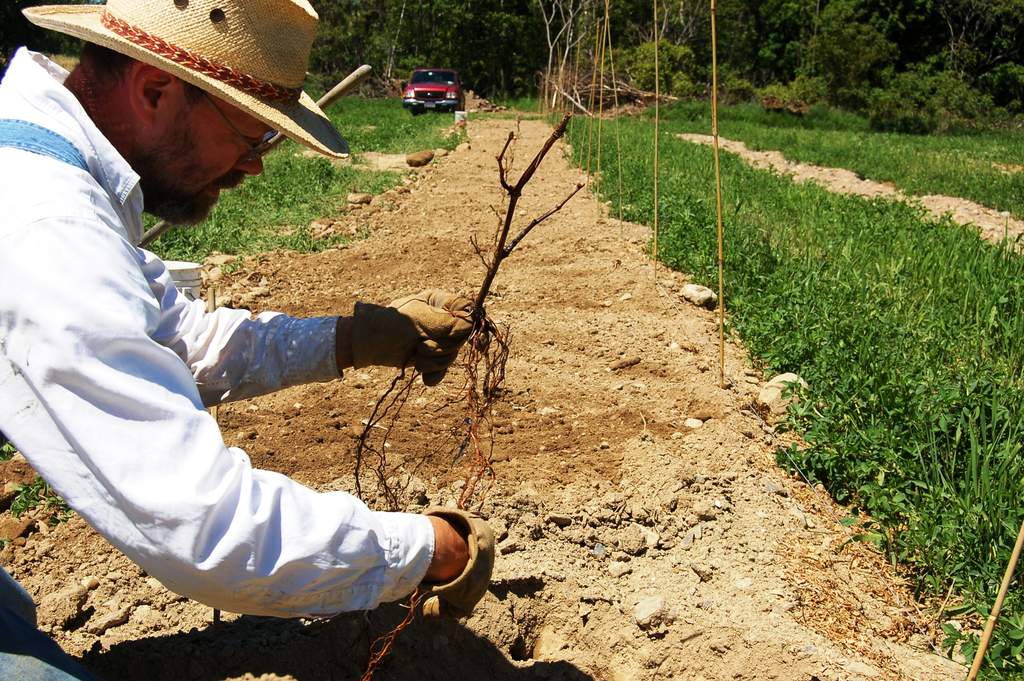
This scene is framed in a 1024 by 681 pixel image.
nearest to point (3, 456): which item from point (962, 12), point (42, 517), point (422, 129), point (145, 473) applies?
point (42, 517)

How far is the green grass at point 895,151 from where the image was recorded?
1162cm

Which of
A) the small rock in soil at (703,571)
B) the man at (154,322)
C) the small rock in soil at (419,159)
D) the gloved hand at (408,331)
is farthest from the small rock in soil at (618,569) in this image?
the small rock in soil at (419,159)

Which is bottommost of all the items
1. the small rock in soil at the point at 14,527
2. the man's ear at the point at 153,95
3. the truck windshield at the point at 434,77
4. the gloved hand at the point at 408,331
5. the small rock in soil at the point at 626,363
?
the small rock in soil at the point at 626,363

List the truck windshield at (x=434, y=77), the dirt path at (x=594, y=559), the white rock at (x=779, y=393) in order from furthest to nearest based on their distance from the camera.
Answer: the truck windshield at (x=434, y=77) → the white rock at (x=779, y=393) → the dirt path at (x=594, y=559)

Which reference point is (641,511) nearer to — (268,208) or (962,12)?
(268,208)

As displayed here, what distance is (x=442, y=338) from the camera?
2184mm

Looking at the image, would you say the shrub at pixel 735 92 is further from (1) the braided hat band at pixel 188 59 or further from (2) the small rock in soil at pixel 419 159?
(1) the braided hat band at pixel 188 59

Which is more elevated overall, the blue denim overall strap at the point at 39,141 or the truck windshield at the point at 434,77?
the blue denim overall strap at the point at 39,141

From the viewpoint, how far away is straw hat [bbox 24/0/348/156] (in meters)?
1.49

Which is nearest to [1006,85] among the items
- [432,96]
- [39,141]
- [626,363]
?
[432,96]

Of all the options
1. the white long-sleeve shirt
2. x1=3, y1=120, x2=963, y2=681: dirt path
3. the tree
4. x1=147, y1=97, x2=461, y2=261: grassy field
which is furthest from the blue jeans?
the tree

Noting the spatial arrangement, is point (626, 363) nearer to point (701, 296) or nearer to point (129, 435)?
point (701, 296)

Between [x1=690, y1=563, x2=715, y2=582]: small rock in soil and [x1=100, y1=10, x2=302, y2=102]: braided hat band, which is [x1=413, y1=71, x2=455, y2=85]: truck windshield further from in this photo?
[x1=100, y1=10, x2=302, y2=102]: braided hat band

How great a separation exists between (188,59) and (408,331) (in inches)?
33.6
